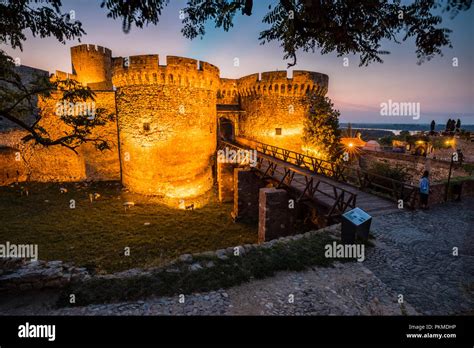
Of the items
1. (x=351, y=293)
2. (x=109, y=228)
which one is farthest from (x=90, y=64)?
(x=351, y=293)

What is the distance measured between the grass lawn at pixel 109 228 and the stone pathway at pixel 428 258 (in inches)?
228

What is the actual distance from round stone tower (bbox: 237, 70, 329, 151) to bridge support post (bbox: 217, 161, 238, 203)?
5317 mm

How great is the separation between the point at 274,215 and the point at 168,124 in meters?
8.14

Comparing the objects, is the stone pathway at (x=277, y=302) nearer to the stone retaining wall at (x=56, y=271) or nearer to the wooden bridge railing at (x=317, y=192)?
the stone retaining wall at (x=56, y=271)

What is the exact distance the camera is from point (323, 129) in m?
17.8

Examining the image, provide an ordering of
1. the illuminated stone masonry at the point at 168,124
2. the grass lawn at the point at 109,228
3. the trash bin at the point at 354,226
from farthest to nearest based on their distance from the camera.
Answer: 1. the illuminated stone masonry at the point at 168,124
2. the grass lawn at the point at 109,228
3. the trash bin at the point at 354,226

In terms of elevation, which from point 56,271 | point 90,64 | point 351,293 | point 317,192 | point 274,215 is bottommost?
point 274,215

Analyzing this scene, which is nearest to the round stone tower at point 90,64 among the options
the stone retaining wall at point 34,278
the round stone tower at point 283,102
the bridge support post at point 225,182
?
the round stone tower at point 283,102

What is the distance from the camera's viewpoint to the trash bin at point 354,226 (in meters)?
5.67

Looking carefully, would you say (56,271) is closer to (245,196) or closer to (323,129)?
(245,196)

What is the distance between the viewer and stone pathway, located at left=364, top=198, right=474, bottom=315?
4.18 metres
